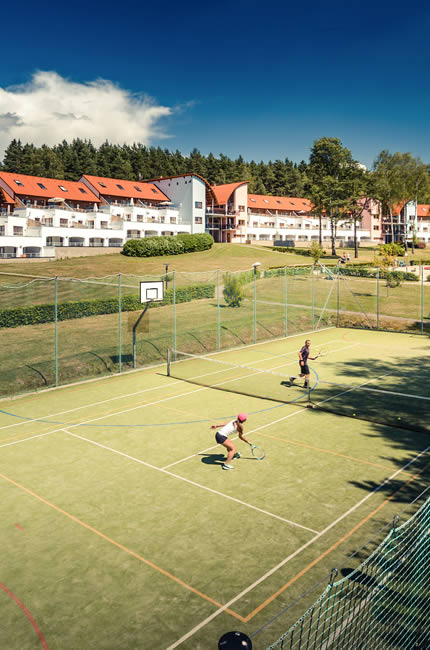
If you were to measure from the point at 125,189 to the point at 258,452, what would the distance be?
7668 cm

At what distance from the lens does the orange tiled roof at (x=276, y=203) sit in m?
103

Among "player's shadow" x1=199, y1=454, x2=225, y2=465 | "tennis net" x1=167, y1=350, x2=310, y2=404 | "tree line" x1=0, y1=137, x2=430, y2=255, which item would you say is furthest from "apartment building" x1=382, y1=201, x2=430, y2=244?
"player's shadow" x1=199, y1=454, x2=225, y2=465

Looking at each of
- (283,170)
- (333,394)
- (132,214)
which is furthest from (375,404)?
(283,170)

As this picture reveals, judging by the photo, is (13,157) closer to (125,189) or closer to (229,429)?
(125,189)

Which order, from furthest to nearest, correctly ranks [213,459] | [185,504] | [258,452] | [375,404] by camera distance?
[375,404] → [258,452] → [213,459] → [185,504]

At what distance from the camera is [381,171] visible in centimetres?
8388

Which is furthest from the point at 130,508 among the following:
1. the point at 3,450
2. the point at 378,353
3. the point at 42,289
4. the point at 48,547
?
the point at 42,289

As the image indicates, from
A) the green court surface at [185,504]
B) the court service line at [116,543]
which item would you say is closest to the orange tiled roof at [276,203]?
the green court surface at [185,504]

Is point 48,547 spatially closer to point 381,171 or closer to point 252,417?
point 252,417

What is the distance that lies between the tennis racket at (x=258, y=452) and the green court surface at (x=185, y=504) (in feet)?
0.83

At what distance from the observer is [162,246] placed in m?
68.2

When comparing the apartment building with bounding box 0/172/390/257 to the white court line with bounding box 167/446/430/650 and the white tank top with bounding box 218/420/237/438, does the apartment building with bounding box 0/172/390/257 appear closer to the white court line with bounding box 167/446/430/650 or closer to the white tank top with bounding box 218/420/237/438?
the white tank top with bounding box 218/420/237/438

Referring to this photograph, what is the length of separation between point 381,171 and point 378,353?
64.6 metres

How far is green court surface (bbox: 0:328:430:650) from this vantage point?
26.0 ft
